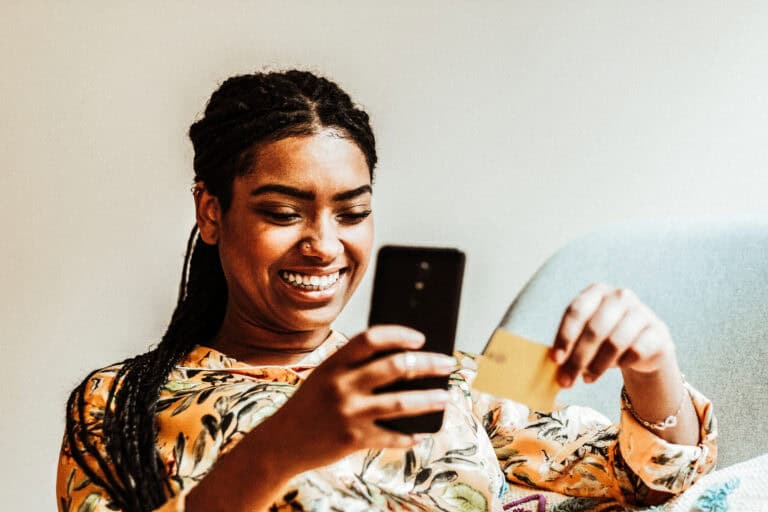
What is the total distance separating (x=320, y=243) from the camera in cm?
87

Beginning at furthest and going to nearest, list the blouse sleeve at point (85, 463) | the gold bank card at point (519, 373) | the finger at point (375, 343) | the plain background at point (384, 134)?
the plain background at point (384, 134)
the blouse sleeve at point (85, 463)
the gold bank card at point (519, 373)
the finger at point (375, 343)

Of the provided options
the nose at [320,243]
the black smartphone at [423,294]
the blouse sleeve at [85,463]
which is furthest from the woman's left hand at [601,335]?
the blouse sleeve at [85,463]

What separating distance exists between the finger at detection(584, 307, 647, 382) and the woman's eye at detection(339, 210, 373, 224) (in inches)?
13.4

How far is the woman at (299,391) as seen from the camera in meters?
0.68

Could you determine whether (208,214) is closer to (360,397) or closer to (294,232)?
(294,232)

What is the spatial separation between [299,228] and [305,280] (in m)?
0.06

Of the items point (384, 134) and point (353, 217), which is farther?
point (384, 134)

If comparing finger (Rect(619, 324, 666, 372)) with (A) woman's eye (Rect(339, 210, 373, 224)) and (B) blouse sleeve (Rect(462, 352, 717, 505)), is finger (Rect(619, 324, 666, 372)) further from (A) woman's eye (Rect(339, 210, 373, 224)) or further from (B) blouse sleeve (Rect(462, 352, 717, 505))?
(A) woman's eye (Rect(339, 210, 373, 224))

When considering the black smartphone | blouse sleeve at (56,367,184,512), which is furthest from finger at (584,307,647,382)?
blouse sleeve at (56,367,184,512)

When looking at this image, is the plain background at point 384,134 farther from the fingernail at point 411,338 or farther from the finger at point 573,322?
the fingernail at point 411,338

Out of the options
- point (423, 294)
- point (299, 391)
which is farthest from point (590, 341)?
point (299, 391)

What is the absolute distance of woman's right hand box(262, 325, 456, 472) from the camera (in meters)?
0.55

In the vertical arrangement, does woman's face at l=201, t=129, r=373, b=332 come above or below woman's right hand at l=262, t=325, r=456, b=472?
above

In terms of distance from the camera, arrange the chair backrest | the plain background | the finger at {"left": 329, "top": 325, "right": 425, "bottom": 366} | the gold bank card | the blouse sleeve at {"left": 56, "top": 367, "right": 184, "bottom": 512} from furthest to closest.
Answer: the plain background < the chair backrest < the blouse sleeve at {"left": 56, "top": 367, "right": 184, "bottom": 512} < the gold bank card < the finger at {"left": 329, "top": 325, "right": 425, "bottom": 366}
